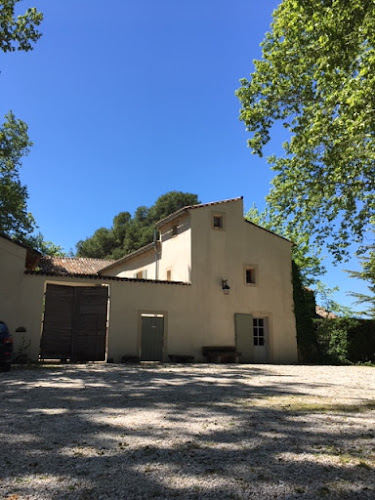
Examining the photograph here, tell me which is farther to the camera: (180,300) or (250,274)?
(250,274)

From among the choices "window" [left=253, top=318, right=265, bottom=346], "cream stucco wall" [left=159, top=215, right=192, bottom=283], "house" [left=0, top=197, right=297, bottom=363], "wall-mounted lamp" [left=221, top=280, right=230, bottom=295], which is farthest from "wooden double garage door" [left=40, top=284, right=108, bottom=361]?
"window" [left=253, top=318, right=265, bottom=346]

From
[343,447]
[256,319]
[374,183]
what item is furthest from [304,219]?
[343,447]

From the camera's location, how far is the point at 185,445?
3.50 meters

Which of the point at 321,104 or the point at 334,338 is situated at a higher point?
the point at 321,104

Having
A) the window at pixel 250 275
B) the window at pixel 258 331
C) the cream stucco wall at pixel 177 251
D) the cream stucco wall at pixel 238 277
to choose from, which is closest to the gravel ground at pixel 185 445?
the cream stucco wall at pixel 238 277

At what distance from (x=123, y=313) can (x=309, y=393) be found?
904cm

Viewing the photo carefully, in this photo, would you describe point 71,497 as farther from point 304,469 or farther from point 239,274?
point 239,274

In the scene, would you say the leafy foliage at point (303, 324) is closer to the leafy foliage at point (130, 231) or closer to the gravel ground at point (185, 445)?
the gravel ground at point (185, 445)

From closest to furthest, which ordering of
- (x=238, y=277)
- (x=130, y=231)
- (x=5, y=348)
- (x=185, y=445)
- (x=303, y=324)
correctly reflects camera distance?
(x=185, y=445) → (x=5, y=348) → (x=238, y=277) → (x=303, y=324) → (x=130, y=231)

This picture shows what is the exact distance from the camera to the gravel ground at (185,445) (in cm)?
256

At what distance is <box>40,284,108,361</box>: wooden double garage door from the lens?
45.3 ft

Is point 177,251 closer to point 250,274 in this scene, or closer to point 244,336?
point 250,274

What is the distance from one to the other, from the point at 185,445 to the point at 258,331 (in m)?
14.7

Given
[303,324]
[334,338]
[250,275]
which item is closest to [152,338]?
[250,275]
